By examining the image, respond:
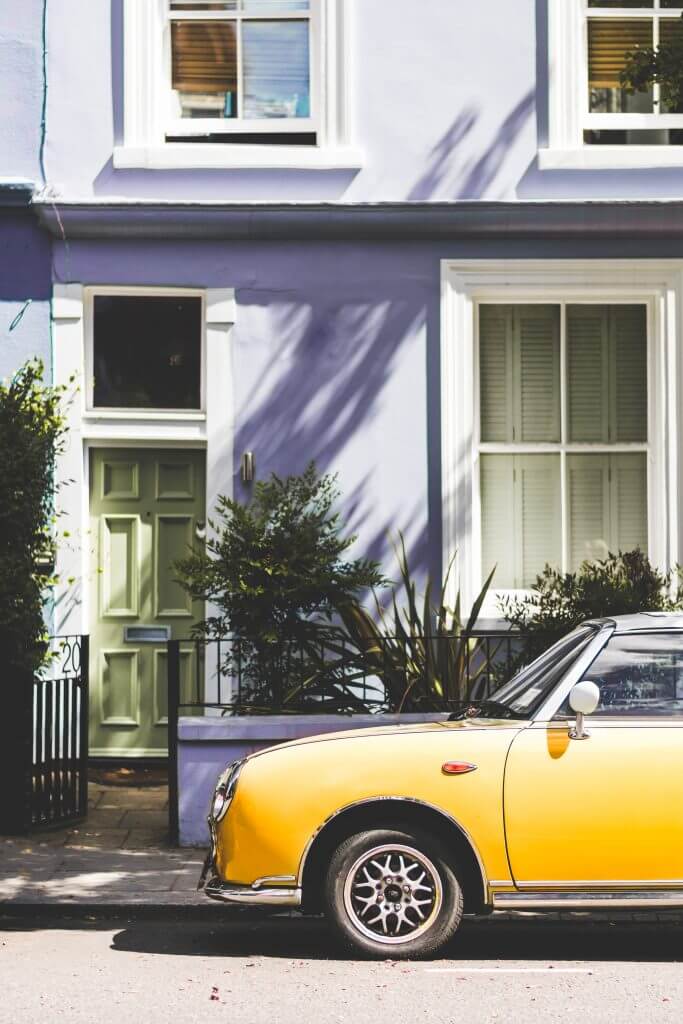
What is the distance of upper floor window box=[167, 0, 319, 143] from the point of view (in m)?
11.4

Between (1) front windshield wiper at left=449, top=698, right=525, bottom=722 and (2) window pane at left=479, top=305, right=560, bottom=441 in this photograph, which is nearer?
(1) front windshield wiper at left=449, top=698, right=525, bottom=722

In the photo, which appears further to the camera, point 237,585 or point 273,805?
point 237,585

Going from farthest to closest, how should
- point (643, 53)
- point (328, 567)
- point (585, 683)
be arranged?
point (328, 567)
point (643, 53)
point (585, 683)

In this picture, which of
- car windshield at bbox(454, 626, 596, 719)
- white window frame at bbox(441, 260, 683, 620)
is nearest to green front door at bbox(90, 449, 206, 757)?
white window frame at bbox(441, 260, 683, 620)

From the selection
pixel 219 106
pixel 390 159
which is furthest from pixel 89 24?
pixel 390 159

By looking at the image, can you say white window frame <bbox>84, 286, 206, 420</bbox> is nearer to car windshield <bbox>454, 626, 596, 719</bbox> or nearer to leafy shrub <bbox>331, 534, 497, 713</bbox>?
leafy shrub <bbox>331, 534, 497, 713</bbox>

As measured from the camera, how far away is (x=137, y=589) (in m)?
11.4

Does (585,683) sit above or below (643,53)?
below

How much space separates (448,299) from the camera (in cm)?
1116

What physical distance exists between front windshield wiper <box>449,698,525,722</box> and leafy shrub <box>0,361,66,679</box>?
3.46 meters

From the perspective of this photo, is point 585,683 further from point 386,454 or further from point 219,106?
point 219,106

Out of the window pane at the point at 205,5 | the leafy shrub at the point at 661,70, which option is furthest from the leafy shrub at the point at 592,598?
the window pane at the point at 205,5

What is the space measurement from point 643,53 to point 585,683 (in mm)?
4737

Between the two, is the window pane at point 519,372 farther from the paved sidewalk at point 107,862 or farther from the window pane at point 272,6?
the paved sidewalk at point 107,862
